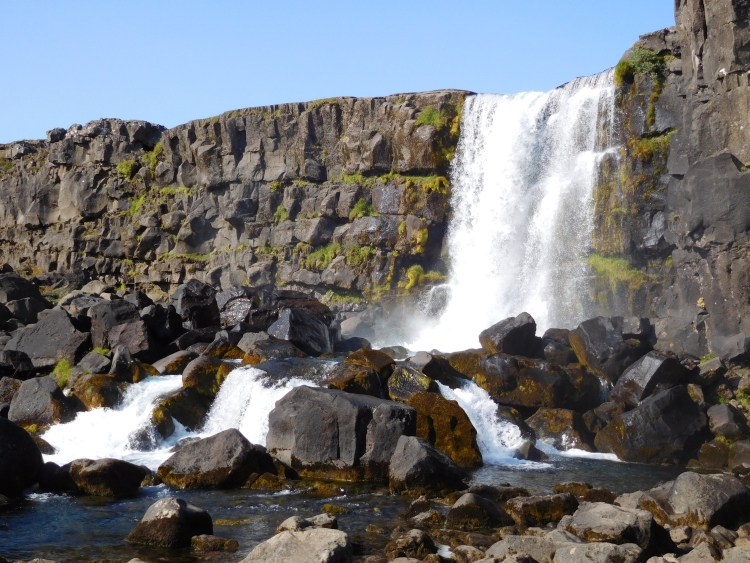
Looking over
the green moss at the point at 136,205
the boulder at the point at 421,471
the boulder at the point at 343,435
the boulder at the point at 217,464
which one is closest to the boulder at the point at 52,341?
the boulder at the point at 217,464

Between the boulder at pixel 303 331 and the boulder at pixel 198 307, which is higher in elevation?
the boulder at pixel 198 307

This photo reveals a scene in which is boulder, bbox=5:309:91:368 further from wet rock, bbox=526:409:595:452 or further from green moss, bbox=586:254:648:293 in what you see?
green moss, bbox=586:254:648:293

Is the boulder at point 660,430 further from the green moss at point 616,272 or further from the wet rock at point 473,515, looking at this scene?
the green moss at point 616,272

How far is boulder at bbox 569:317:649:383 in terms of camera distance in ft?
76.1

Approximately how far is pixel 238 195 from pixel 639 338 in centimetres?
2375

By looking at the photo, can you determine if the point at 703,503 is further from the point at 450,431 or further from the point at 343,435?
the point at 343,435

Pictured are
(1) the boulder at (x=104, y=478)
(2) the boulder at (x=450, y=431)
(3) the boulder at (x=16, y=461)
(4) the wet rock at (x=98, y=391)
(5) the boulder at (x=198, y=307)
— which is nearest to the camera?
(3) the boulder at (x=16, y=461)

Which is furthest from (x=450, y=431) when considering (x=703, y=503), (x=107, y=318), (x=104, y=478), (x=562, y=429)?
(x=107, y=318)

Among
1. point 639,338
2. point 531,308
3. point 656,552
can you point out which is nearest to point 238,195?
point 531,308

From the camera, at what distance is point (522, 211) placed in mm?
34062

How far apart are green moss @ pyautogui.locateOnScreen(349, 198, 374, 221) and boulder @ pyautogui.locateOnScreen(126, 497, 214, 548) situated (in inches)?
1044

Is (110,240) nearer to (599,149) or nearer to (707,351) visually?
(599,149)

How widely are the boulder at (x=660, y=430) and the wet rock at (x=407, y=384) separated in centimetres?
454

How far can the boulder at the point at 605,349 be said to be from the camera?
76.1ft
